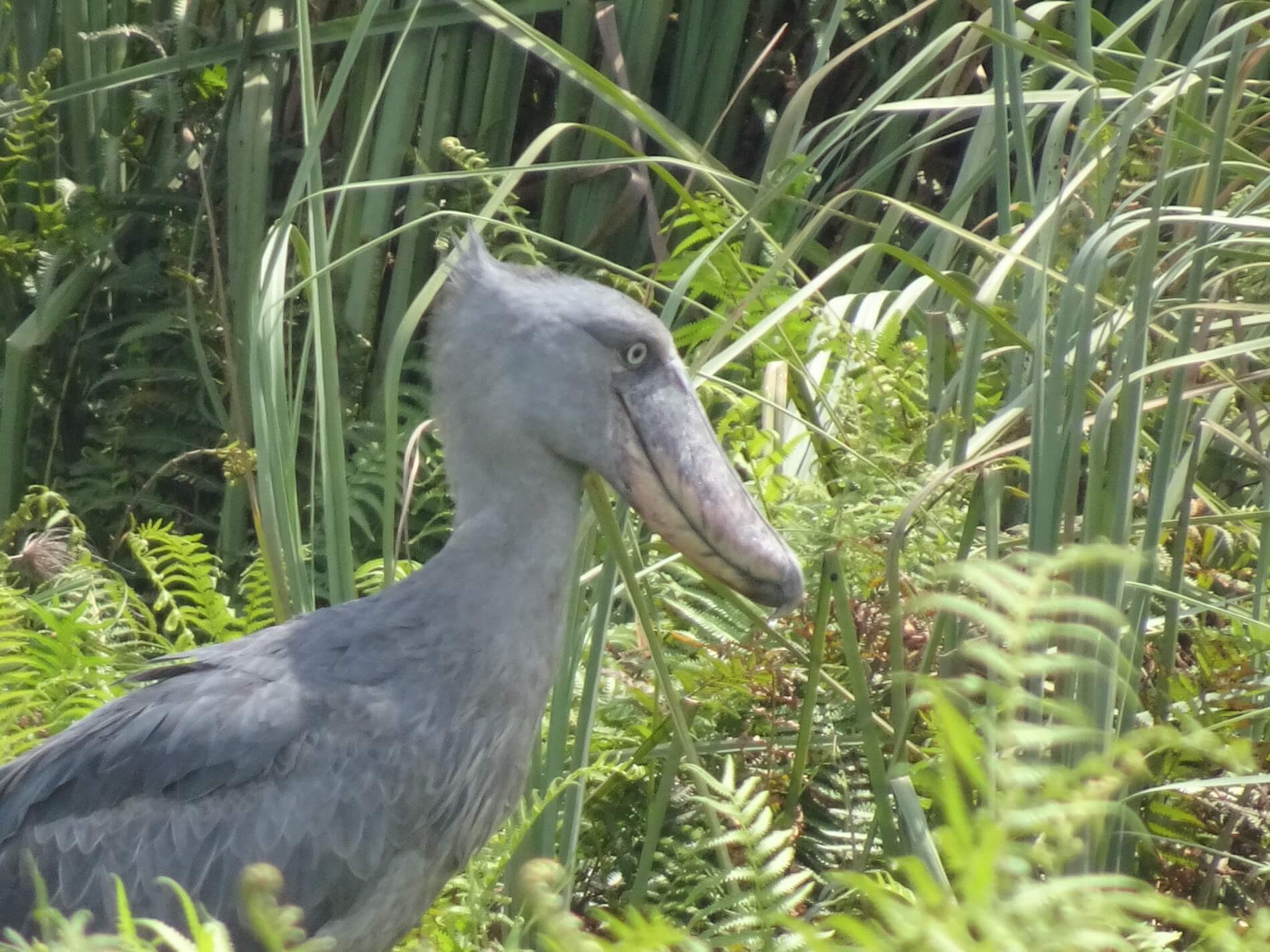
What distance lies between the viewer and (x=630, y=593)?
6.59 feet

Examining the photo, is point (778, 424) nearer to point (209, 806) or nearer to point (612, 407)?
point (612, 407)

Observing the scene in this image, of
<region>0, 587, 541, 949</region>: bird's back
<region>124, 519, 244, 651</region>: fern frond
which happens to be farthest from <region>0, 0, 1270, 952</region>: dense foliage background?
<region>0, 587, 541, 949</region>: bird's back

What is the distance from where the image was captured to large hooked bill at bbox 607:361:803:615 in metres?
1.97

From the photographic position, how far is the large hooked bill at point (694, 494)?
77.5 inches

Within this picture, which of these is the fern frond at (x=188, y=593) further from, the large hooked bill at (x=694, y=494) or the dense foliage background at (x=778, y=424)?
the large hooked bill at (x=694, y=494)

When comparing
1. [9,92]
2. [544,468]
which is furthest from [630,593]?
[9,92]

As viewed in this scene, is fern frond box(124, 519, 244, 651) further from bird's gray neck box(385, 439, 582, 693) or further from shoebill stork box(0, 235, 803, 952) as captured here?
bird's gray neck box(385, 439, 582, 693)

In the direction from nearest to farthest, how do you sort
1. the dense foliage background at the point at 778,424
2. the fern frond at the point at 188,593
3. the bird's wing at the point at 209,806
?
the dense foliage background at the point at 778,424 → the bird's wing at the point at 209,806 → the fern frond at the point at 188,593

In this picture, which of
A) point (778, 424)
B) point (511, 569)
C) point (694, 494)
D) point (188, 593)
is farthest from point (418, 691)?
point (188, 593)

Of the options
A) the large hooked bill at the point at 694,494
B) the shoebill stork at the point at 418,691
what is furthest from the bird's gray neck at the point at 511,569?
the large hooked bill at the point at 694,494

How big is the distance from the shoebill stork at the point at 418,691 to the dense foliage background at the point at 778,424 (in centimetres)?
9

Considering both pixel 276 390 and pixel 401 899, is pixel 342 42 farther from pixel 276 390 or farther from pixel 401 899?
pixel 401 899

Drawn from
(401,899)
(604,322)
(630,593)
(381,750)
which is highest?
(604,322)

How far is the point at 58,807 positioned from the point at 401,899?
17.8 inches
